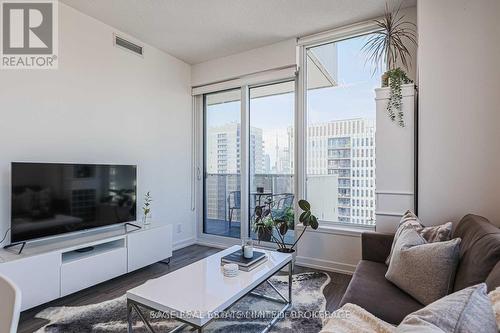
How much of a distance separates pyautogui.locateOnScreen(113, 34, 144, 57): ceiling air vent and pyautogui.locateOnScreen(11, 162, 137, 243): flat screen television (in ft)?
4.74

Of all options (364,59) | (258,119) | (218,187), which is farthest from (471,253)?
(218,187)

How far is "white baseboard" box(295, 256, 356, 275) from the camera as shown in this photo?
3.12m

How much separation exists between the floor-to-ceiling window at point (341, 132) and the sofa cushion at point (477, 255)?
159 centimetres

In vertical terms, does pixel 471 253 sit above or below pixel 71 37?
below

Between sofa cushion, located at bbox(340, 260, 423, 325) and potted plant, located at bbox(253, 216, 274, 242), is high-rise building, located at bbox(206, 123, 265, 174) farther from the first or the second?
sofa cushion, located at bbox(340, 260, 423, 325)

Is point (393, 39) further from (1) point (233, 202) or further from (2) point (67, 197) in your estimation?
(2) point (67, 197)

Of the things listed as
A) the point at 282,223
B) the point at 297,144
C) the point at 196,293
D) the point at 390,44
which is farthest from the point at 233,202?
the point at 390,44

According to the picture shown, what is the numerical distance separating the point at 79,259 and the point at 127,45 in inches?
96.7

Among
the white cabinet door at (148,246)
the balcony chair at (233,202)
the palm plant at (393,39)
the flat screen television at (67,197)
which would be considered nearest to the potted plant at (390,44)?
the palm plant at (393,39)

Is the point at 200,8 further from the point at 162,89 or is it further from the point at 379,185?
the point at 379,185

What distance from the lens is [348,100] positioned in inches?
131

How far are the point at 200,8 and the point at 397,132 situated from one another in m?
2.27

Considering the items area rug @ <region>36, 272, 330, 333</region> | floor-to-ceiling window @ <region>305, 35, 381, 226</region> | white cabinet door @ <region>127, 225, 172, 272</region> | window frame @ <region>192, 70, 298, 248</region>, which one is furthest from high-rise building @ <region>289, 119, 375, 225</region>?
white cabinet door @ <region>127, 225, 172, 272</region>

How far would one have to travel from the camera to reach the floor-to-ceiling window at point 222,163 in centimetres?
419
